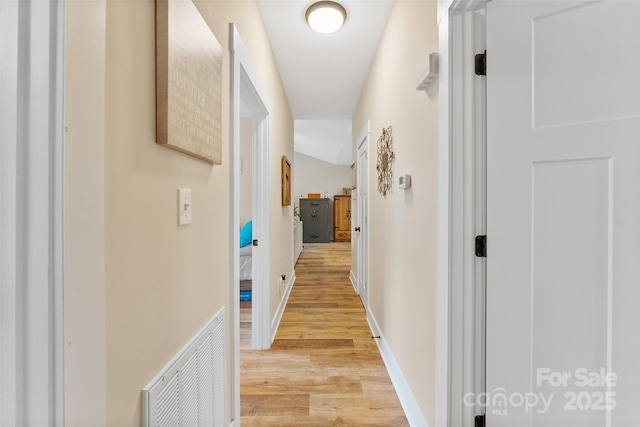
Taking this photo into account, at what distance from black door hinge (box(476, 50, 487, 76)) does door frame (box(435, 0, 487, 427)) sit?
0.02m

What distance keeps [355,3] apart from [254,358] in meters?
2.50

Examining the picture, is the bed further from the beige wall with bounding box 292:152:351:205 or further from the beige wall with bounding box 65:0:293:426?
the beige wall with bounding box 292:152:351:205

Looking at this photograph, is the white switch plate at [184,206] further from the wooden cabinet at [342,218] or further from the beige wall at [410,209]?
the wooden cabinet at [342,218]

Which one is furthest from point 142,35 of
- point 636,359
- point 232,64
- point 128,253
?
point 636,359

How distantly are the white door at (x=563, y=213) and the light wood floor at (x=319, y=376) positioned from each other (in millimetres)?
858

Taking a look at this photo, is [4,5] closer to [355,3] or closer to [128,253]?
[128,253]

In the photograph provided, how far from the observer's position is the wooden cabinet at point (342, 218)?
9.45m

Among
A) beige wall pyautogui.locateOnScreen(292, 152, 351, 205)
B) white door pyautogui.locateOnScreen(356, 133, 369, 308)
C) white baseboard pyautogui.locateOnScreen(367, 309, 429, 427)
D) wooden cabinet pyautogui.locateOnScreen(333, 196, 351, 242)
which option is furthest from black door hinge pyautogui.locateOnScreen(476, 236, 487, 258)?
beige wall pyautogui.locateOnScreen(292, 152, 351, 205)

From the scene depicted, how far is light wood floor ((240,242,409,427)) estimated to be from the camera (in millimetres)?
1630

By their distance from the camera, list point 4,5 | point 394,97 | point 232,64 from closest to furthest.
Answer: point 4,5, point 232,64, point 394,97

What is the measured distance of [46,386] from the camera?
0.46m

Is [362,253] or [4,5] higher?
[4,5]

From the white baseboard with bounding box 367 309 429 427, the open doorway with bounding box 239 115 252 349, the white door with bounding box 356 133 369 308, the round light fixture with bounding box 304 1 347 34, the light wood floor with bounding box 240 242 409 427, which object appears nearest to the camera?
the white baseboard with bounding box 367 309 429 427

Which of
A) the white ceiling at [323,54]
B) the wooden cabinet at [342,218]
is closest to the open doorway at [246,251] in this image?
the white ceiling at [323,54]
